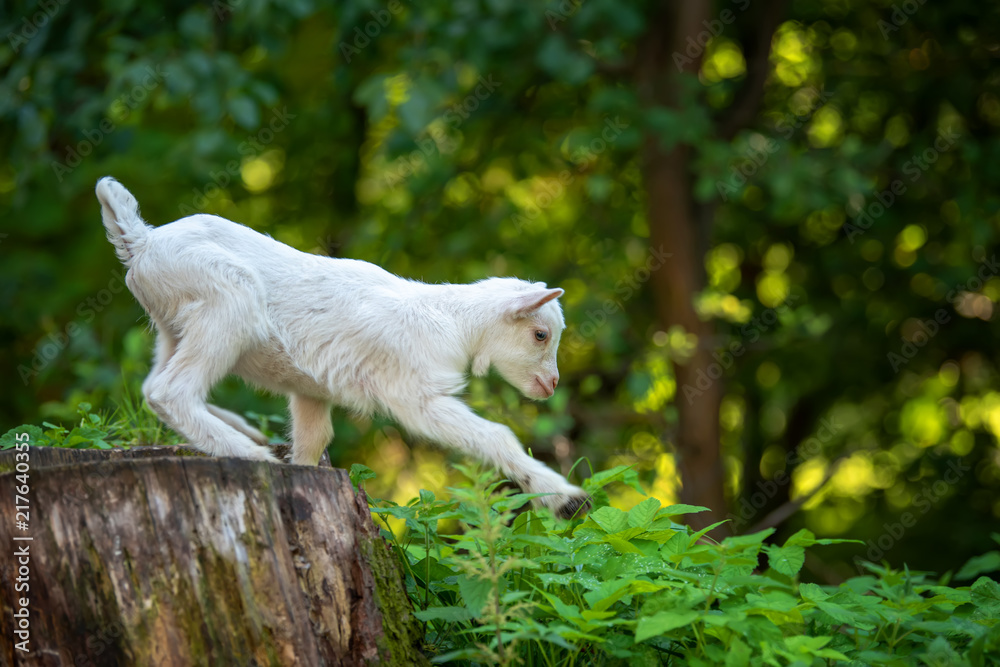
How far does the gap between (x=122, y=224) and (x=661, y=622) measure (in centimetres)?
294

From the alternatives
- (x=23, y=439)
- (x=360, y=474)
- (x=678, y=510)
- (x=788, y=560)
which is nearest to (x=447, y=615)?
(x=360, y=474)

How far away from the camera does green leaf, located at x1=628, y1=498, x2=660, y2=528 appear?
141 inches

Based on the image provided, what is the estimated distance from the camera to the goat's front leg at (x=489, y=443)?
3.72 m

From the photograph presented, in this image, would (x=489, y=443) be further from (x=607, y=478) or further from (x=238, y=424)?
(x=238, y=424)

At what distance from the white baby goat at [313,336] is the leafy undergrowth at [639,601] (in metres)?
0.34

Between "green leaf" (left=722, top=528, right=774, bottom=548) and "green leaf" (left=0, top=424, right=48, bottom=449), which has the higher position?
"green leaf" (left=0, top=424, right=48, bottom=449)

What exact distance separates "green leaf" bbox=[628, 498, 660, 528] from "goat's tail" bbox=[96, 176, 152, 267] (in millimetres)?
2497

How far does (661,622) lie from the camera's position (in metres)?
2.81

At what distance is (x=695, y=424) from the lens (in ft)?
25.6

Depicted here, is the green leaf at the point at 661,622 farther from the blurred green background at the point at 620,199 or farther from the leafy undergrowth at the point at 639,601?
the blurred green background at the point at 620,199

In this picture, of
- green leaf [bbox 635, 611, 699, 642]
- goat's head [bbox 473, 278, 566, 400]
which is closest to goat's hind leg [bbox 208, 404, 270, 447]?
goat's head [bbox 473, 278, 566, 400]

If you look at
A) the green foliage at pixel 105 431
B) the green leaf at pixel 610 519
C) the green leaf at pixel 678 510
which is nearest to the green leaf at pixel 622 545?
the green leaf at pixel 610 519

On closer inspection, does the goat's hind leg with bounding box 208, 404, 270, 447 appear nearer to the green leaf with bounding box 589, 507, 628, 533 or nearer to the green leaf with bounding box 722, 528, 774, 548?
the green leaf with bounding box 589, 507, 628, 533

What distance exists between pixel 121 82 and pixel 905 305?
7.57 meters
